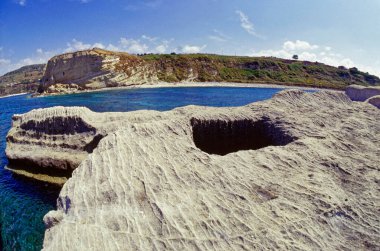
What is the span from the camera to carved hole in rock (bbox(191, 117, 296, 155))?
12.9 metres

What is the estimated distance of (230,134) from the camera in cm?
1346

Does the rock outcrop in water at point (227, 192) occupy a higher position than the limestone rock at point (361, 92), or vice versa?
the limestone rock at point (361, 92)

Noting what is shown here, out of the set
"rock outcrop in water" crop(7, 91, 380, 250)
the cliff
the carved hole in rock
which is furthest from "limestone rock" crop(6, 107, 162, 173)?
the cliff

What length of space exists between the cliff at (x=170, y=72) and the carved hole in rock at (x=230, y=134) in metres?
62.2

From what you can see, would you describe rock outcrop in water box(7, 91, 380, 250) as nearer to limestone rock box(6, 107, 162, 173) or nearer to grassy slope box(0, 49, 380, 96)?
limestone rock box(6, 107, 162, 173)

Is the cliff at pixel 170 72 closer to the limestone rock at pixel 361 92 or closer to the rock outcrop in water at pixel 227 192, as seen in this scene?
the limestone rock at pixel 361 92

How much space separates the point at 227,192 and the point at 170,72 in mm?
82290

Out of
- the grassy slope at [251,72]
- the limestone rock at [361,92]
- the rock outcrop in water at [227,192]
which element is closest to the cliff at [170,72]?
the grassy slope at [251,72]

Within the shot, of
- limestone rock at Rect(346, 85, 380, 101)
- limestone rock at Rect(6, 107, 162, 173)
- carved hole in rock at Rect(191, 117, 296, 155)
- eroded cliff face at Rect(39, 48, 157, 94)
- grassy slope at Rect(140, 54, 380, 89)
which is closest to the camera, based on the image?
carved hole in rock at Rect(191, 117, 296, 155)

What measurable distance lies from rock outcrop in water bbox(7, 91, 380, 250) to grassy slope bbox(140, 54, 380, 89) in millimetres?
73787

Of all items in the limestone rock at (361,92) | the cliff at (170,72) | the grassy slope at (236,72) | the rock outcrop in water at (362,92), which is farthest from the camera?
the grassy slope at (236,72)

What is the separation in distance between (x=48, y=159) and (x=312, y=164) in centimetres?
1318

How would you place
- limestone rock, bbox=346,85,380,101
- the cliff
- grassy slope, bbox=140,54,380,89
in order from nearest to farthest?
1. limestone rock, bbox=346,85,380,101
2. the cliff
3. grassy slope, bbox=140,54,380,89

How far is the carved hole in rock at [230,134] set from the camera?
12.9 metres
